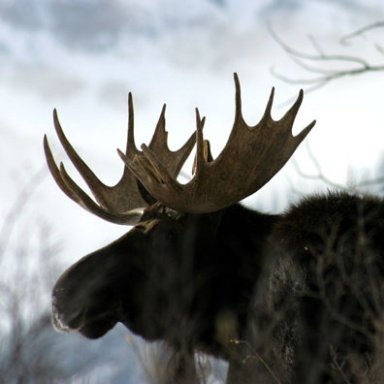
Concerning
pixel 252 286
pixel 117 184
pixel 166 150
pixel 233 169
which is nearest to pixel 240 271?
pixel 252 286

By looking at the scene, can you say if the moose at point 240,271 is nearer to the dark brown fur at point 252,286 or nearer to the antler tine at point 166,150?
the dark brown fur at point 252,286

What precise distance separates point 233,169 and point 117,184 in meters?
1.41

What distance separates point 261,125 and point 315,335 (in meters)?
1.42

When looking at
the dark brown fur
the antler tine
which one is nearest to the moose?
the dark brown fur

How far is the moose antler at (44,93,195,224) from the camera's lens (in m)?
7.02

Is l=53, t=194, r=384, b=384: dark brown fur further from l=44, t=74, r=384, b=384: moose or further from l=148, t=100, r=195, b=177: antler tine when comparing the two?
l=148, t=100, r=195, b=177: antler tine

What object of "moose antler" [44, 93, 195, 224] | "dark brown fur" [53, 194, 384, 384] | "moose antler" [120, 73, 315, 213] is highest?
"moose antler" [44, 93, 195, 224]

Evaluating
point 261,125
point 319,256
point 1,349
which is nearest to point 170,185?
point 261,125

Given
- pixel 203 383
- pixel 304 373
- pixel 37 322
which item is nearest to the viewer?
pixel 37 322

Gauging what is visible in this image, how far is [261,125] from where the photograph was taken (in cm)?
636

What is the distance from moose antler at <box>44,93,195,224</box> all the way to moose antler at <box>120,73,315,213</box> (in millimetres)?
422

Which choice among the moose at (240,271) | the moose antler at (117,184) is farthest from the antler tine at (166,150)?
the moose at (240,271)

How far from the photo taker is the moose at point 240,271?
574 cm

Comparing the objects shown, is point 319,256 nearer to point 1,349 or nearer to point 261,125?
point 261,125
